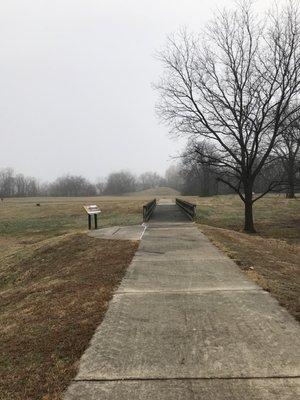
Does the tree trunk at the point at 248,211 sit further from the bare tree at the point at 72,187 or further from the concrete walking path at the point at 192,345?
the bare tree at the point at 72,187

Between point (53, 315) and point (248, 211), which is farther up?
point (248, 211)

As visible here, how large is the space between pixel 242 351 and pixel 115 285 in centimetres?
391

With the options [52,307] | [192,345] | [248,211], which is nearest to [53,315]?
Result: [52,307]

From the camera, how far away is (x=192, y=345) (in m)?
5.68

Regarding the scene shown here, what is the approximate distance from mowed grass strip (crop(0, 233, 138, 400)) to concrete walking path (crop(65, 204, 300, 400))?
9.3 inches

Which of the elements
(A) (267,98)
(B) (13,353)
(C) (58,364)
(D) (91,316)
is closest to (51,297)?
(D) (91,316)

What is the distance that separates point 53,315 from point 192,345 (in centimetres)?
258

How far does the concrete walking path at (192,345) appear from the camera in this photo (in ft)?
15.0

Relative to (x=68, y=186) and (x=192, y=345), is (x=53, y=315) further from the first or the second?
(x=68, y=186)

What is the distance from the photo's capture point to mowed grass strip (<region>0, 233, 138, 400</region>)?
4.95 meters

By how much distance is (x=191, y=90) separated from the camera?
2553 centimetres

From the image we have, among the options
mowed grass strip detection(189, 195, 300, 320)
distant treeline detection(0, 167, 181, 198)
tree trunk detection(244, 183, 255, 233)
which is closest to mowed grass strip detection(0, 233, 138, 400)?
mowed grass strip detection(189, 195, 300, 320)

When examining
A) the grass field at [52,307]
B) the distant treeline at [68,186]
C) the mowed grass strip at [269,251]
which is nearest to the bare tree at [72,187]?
the distant treeline at [68,186]

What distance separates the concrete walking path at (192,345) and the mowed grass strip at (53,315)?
237 mm
